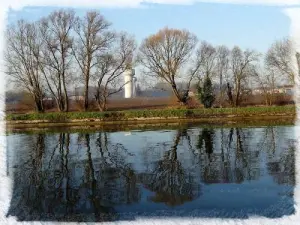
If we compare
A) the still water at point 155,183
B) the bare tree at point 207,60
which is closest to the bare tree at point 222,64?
the bare tree at point 207,60

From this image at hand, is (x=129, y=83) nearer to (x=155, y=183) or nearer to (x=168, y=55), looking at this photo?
(x=168, y=55)

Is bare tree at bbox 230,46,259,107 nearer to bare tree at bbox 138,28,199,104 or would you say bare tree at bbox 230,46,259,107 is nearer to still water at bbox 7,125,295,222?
bare tree at bbox 138,28,199,104

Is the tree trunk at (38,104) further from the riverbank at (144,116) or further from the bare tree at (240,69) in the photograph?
the bare tree at (240,69)

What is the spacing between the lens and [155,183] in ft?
25.0

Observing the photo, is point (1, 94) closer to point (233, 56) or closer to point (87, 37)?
point (87, 37)

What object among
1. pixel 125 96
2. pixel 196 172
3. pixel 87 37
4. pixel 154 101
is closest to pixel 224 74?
pixel 154 101

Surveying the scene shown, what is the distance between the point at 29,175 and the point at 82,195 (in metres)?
2.66

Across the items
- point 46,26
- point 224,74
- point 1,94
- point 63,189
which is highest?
point 46,26

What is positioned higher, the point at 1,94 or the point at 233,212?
the point at 1,94

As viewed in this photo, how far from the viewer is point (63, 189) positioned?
740 cm

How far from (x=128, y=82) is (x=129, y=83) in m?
0.42

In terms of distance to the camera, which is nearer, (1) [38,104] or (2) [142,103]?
(1) [38,104]

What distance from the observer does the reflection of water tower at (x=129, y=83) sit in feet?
126

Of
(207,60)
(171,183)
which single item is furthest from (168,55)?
(171,183)
